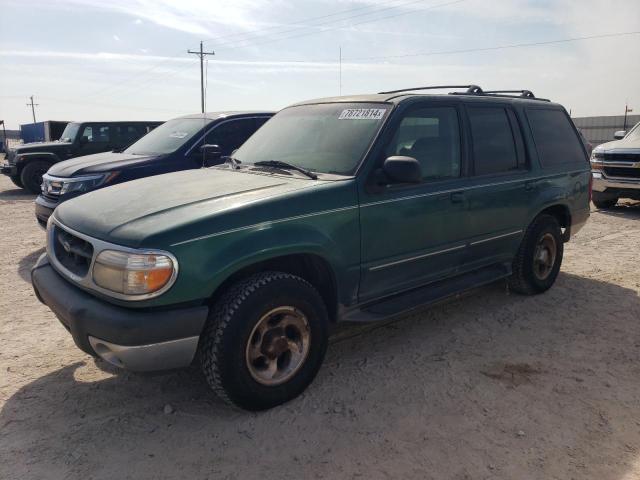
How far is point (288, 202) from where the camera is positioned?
3029mm

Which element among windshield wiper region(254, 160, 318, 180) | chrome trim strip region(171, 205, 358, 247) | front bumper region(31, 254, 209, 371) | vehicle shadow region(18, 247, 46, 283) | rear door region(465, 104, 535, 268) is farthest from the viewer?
vehicle shadow region(18, 247, 46, 283)

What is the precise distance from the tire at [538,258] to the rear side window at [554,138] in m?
0.59

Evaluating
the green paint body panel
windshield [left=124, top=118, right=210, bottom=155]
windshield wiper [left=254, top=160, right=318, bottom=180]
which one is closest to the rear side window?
the green paint body panel

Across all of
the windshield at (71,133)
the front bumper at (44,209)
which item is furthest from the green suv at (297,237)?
the windshield at (71,133)

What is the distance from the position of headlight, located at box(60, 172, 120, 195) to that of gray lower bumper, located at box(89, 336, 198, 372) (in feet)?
13.7

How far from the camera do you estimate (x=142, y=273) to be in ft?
8.44

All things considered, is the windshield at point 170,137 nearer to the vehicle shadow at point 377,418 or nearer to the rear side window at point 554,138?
the vehicle shadow at point 377,418

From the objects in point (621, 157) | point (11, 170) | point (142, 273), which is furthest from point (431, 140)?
point (11, 170)

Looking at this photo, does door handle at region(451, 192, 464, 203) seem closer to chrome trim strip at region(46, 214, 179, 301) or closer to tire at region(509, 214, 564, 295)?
tire at region(509, 214, 564, 295)

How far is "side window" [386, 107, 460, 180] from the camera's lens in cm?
368

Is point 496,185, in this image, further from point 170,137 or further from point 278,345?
point 170,137

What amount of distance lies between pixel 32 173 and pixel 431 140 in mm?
11973

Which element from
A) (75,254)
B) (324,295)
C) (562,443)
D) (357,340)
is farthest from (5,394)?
(562,443)

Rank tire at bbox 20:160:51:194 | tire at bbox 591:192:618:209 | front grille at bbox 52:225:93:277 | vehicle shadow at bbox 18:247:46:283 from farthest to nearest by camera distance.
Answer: tire at bbox 20:160:51:194
tire at bbox 591:192:618:209
vehicle shadow at bbox 18:247:46:283
front grille at bbox 52:225:93:277
